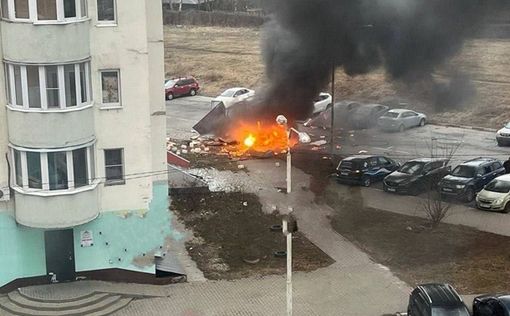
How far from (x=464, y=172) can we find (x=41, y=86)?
15.6 m

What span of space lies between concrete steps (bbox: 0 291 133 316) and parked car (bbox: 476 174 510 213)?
1289 cm

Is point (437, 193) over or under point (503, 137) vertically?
under

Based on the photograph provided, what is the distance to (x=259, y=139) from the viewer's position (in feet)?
108

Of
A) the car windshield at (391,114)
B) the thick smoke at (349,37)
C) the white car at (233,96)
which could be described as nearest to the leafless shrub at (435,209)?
the thick smoke at (349,37)

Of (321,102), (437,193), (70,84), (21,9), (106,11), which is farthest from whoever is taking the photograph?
(321,102)

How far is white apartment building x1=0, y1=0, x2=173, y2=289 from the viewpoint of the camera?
17.4 meters

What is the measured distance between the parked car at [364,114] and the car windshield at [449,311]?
65.6 ft

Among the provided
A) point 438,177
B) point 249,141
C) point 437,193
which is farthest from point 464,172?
point 249,141

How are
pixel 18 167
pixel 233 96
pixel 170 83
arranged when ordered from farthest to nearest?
1. pixel 170 83
2. pixel 233 96
3. pixel 18 167

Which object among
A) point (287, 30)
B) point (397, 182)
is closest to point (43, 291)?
point (397, 182)

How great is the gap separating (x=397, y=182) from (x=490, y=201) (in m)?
3.30

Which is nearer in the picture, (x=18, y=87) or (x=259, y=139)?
(x=18, y=87)

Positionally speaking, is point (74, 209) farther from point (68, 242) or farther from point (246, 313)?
point (246, 313)

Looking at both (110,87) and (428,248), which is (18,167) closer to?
(110,87)
